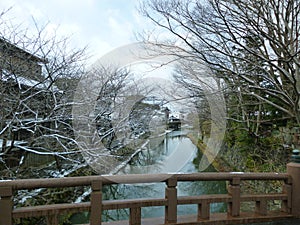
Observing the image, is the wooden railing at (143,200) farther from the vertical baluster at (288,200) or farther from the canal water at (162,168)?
the canal water at (162,168)

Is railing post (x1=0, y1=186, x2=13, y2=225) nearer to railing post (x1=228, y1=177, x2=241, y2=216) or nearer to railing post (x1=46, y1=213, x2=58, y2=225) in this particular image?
railing post (x1=46, y1=213, x2=58, y2=225)

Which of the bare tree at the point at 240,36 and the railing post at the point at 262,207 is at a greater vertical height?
A: the bare tree at the point at 240,36

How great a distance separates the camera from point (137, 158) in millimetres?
5484

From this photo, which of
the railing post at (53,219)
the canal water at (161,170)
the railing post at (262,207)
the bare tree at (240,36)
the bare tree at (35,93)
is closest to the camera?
the railing post at (53,219)

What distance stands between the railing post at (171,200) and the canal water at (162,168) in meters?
0.95

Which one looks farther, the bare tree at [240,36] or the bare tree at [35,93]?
the bare tree at [240,36]

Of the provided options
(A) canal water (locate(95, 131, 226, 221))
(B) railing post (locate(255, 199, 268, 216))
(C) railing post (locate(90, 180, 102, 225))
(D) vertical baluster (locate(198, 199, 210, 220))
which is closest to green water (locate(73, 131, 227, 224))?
(A) canal water (locate(95, 131, 226, 221))

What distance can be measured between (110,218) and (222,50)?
4454 millimetres

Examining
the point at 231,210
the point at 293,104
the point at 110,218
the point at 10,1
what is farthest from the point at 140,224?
the point at 293,104

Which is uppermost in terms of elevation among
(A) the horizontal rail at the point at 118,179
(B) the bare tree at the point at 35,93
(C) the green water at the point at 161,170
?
Result: (B) the bare tree at the point at 35,93

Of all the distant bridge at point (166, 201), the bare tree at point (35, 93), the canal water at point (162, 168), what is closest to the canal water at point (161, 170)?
the canal water at point (162, 168)

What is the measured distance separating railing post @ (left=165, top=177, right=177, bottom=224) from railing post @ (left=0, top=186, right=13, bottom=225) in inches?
46.3

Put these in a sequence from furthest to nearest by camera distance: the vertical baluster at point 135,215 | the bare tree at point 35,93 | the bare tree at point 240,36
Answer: the bare tree at point 240,36 → the bare tree at point 35,93 → the vertical baluster at point 135,215

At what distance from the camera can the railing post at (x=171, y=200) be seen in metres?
2.12
